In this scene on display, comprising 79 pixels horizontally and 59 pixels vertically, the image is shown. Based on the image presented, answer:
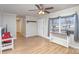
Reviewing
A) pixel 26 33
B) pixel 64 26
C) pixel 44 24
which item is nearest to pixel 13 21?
pixel 26 33

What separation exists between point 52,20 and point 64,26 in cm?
177

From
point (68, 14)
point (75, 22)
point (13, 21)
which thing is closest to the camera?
point (75, 22)

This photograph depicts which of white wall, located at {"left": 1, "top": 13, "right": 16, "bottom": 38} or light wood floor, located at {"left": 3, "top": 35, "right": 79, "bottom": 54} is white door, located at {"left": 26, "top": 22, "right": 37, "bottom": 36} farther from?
light wood floor, located at {"left": 3, "top": 35, "right": 79, "bottom": 54}

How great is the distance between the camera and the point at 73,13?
5871mm

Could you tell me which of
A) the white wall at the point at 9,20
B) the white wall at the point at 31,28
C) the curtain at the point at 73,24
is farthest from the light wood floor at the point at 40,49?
the white wall at the point at 31,28

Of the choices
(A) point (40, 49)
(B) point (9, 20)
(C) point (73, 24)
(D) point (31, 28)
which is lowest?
(A) point (40, 49)

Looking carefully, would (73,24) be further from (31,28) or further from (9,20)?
(31,28)

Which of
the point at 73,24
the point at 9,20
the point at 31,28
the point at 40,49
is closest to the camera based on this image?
the point at 40,49

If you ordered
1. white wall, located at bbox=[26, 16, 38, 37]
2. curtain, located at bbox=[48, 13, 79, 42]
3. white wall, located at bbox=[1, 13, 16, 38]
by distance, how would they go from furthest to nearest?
1. white wall, located at bbox=[26, 16, 38, 37]
2. white wall, located at bbox=[1, 13, 16, 38]
3. curtain, located at bbox=[48, 13, 79, 42]

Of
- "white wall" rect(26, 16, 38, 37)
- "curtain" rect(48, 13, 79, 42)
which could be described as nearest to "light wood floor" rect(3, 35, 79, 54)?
"curtain" rect(48, 13, 79, 42)

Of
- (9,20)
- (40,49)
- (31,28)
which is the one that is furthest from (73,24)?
(31,28)

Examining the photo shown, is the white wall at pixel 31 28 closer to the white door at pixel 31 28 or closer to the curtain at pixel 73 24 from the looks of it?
the white door at pixel 31 28
